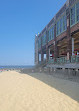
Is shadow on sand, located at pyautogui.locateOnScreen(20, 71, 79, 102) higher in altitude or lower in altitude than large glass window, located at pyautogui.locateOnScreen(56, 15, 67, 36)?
lower

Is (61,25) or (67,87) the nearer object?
(67,87)

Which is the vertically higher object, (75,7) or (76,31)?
(75,7)

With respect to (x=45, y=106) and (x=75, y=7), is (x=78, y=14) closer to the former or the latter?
(x=75, y=7)

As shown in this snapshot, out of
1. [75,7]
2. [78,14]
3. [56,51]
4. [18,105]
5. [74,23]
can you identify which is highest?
[75,7]

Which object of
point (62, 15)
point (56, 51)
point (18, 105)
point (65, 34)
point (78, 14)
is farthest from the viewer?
point (56, 51)

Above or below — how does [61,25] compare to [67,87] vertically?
above

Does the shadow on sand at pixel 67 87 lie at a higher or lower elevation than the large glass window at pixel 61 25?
lower

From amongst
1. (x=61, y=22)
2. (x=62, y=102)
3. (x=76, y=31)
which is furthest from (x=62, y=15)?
(x=62, y=102)

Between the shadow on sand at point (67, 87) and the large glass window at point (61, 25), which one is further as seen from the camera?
the large glass window at point (61, 25)

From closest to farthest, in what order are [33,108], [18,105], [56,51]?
[33,108], [18,105], [56,51]

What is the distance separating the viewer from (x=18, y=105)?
5266 mm

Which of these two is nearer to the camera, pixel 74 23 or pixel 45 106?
pixel 45 106

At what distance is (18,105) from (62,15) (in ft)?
57.9

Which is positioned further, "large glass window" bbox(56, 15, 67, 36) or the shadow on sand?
"large glass window" bbox(56, 15, 67, 36)
